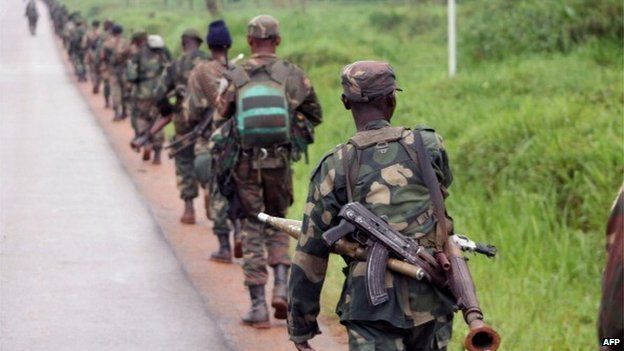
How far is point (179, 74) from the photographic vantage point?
34.2 feet

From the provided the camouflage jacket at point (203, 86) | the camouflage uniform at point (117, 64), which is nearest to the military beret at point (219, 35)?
the camouflage jacket at point (203, 86)

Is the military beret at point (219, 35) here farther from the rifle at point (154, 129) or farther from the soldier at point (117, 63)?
the soldier at point (117, 63)

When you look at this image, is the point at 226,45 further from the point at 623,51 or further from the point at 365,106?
the point at 623,51

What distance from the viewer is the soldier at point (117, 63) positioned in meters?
19.0

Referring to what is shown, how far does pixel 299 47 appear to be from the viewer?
23688mm

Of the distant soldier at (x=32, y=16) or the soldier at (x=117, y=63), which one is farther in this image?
the distant soldier at (x=32, y=16)

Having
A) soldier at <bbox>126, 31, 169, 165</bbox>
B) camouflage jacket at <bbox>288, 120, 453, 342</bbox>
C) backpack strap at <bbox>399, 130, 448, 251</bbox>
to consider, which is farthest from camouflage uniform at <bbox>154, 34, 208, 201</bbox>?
backpack strap at <bbox>399, 130, 448, 251</bbox>

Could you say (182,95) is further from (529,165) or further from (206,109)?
(529,165)

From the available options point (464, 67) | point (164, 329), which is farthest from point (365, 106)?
point (464, 67)

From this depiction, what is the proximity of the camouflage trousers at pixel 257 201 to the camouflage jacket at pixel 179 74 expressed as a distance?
8.91 ft

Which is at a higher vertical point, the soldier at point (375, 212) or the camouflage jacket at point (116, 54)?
the soldier at point (375, 212)

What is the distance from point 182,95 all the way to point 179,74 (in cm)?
22

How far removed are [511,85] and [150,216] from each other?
16.6 ft

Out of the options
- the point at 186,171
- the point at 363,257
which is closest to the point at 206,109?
the point at 186,171
